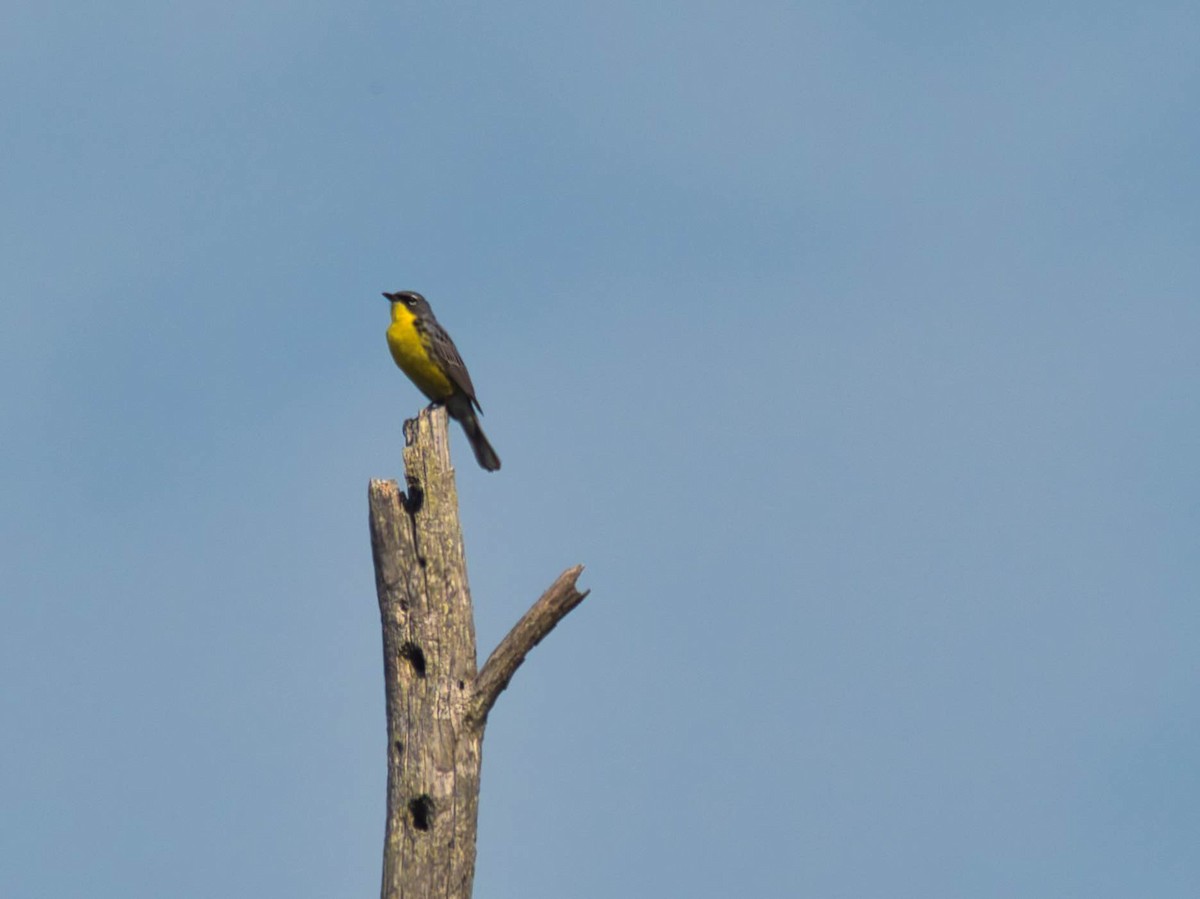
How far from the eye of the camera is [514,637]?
32.1 ft

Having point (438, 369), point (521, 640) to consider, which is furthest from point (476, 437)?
point (521, 640)

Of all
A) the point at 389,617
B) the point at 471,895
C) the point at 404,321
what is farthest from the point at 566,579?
the point at 404,321

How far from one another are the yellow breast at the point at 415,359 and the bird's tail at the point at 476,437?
19cm

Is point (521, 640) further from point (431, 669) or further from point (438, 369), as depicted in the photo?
point (438, 369)

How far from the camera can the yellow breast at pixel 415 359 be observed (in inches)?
560

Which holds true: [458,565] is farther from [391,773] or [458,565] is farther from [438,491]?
[391,773]

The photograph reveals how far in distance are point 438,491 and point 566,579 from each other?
1.07m

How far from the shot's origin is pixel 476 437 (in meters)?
14.3

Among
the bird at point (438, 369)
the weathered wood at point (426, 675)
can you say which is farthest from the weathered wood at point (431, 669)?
→ the bird at point (438, 369)

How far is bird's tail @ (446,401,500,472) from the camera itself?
14266 mm

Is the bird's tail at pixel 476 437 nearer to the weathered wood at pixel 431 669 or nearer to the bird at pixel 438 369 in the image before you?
the bird at pixel 438 369

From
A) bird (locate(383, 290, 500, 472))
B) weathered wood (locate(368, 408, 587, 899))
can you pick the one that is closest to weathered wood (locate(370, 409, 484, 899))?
weathered wood (locate(368, 408, 587, 899))

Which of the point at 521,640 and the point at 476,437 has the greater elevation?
the point at 476,437

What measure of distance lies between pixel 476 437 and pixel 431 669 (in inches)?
189
